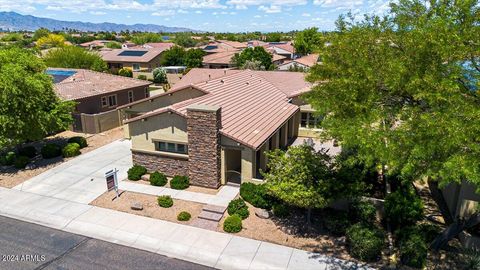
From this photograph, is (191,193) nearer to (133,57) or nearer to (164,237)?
(164,237)

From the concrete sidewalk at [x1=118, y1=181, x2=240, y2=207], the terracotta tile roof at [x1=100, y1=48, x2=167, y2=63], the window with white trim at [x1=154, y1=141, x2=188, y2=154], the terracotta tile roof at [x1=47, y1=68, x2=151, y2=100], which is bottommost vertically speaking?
the concrete sidewalk at [x1=118, y1=181, x2=240, y2=207]

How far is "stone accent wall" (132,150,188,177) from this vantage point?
2042cm

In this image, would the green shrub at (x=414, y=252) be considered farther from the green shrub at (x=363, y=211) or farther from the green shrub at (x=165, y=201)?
the green shrub at (x=165, y=201)

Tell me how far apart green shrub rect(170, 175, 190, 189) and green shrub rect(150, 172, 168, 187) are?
57 cm

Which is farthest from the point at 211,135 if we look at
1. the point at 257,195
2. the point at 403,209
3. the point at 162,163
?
the point at 403,209

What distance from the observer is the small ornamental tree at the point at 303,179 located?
571 inches

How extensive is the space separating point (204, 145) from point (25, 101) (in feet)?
41.5

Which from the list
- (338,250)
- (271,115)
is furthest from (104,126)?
(338,250)

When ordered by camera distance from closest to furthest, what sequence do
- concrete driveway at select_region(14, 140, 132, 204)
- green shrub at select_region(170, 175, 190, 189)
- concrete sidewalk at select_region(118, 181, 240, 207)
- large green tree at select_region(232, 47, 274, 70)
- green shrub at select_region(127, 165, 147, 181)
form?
concrete sidewalk at select_region(118, 181, 240, 207)
concrete driveway at select_region(14, 140, 132, 204)
green shrub at select_region(170, 175, 190, 189)
green shrub at select_region(127, 165, 147, 181)
large green tree at select_region(232, 47, 274, 70)

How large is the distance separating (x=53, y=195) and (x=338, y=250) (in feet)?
49.8

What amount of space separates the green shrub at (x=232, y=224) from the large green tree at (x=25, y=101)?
1549cm

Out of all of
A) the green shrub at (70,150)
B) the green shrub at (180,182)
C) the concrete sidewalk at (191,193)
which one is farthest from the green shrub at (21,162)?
the green shrub at (180,182)

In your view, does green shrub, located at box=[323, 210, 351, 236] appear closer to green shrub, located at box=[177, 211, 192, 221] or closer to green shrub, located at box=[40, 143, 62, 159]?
green shrub, located at box=[177, 211, 192, 221]

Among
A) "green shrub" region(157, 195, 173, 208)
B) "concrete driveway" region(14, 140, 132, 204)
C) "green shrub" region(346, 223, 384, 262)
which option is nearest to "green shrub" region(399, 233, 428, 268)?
"green shrub" region(346, 223, 384, 262)
